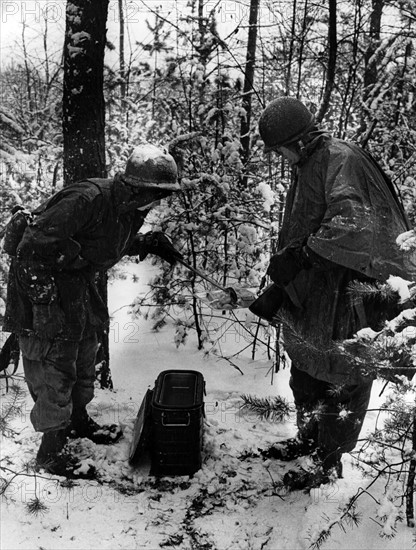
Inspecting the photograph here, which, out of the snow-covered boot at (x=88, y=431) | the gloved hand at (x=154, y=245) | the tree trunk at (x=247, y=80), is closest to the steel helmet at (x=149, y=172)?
the gloved hand at (x=154, y=245)

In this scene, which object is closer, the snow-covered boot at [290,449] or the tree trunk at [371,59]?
the snow-covered boot at [290,449]

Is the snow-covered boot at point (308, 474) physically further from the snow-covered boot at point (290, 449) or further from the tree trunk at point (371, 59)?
the tree trunk at point (371, 59)

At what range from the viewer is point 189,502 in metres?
3.03

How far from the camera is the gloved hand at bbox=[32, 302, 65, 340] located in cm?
291

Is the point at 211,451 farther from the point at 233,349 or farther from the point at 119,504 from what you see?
the point at 233,349

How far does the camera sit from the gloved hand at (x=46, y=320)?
2912 millimetres

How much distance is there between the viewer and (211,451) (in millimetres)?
3533

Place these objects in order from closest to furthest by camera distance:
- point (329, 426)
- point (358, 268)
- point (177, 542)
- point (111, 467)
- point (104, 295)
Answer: point (358, 268), point (177, 542), point (329, 426), point (111, 467), point (104, 295)

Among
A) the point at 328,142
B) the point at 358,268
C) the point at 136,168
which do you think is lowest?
the point at 358,268

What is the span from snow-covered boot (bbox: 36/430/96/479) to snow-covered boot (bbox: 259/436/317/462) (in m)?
1.27

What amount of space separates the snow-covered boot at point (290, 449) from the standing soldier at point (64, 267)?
1.38m

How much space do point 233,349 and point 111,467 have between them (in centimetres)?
240

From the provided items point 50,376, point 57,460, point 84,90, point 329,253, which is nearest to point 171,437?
point 57,460

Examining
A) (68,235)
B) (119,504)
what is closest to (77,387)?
(119,504)
